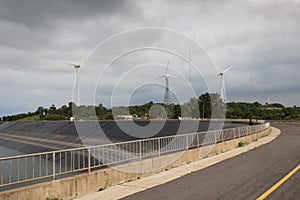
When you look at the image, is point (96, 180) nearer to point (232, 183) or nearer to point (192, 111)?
point (232, 183)

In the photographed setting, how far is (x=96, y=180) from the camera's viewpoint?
8672mm

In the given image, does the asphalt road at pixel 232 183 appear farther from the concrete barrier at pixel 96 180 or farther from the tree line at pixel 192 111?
the tree line at pixel 192 111

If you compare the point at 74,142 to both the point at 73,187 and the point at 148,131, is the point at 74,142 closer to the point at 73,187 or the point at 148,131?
the point at 148,131

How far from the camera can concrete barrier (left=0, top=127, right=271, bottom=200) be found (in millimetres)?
6887

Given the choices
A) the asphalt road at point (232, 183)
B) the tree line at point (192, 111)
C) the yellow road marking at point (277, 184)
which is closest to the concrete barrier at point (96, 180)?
the asphalt road at point (232, 183)

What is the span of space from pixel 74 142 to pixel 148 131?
1223 centimetres

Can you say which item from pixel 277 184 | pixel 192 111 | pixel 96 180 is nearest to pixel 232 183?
pixel 277 184

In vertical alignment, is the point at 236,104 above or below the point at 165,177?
above

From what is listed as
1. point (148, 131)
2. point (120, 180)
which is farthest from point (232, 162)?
point (148, 131)

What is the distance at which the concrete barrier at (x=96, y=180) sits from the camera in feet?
22.6

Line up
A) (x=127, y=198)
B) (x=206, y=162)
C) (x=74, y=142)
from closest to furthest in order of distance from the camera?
(x=127, y=198)
(x=206, y=162)
(x=74, y=142)

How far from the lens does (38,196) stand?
23.0 ft

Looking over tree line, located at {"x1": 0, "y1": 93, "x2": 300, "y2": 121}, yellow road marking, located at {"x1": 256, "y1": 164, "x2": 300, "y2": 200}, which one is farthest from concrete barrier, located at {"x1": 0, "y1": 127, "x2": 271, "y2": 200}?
tree line, located at {"x1": 0, "y1": 93, "x2": 300, "y2": 121}

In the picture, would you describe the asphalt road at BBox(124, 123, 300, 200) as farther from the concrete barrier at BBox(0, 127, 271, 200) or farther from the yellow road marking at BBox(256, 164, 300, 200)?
the concrete barrier at BBox(0, 127, 271, 200)
